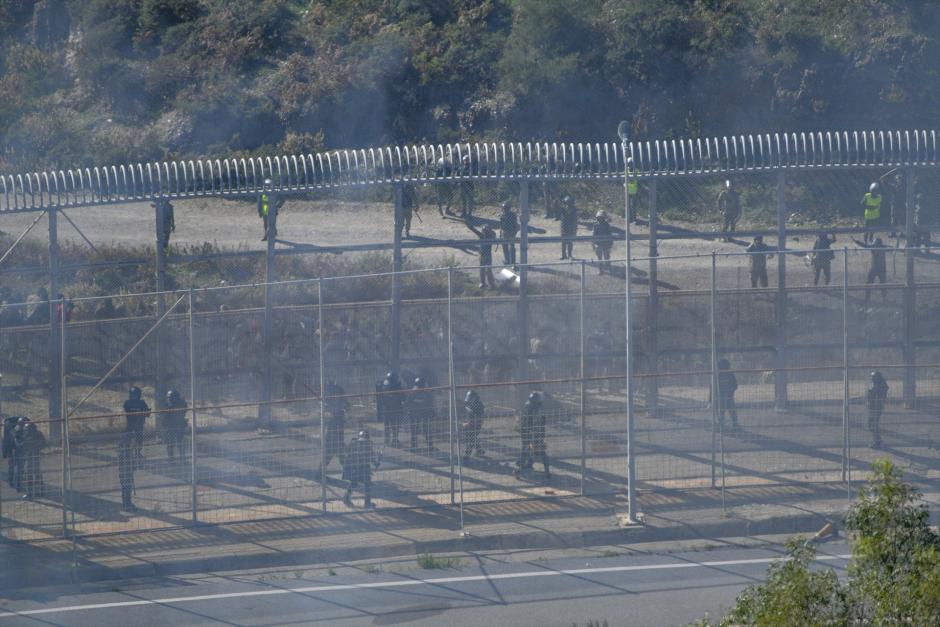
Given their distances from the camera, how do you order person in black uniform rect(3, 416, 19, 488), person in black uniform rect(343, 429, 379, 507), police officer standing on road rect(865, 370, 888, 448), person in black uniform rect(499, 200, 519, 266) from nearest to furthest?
person in black uniform rect(3, 416, 19, 488) → person in black uniform rect(343, 429, 379, 507) → police officer standing on road rect(865, 370, 888, 448) → person in black uniform rect(499, 200, 519, 266)

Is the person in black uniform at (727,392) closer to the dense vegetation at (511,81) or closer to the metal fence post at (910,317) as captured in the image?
the metal fence post at (910,317)

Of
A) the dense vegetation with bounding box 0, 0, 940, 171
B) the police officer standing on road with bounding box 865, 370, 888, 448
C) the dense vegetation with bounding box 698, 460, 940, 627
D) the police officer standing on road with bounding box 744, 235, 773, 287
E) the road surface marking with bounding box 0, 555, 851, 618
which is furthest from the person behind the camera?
the dense vegetation with bounding box 0, 0, 940, 171

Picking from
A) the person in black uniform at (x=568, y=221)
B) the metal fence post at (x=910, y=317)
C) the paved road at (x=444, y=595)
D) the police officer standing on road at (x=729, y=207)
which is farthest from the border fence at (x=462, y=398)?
the police officer standing on road at (x=729, y=207)

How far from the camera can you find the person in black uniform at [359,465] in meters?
14.0

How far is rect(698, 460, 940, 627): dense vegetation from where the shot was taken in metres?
5.13

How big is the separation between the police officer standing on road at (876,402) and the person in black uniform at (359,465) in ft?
20.1

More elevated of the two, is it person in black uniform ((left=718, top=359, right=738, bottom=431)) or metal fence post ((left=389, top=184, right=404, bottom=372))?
metal fence post ((left=389, top=184, right=404, bottom=372))

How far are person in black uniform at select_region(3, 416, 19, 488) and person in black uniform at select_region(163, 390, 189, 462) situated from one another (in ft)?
5.54

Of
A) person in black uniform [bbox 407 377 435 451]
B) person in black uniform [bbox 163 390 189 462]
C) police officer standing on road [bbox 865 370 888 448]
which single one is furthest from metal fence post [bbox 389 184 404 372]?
police officer standing on road [bbox 865 370 888 448]

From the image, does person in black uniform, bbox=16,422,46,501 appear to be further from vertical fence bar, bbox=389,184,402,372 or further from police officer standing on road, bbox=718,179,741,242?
police officer standing on road, bbox=718,179,741,242

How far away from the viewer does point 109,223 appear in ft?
88.5

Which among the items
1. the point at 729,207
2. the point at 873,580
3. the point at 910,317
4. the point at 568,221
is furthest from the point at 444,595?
the point at 729,207

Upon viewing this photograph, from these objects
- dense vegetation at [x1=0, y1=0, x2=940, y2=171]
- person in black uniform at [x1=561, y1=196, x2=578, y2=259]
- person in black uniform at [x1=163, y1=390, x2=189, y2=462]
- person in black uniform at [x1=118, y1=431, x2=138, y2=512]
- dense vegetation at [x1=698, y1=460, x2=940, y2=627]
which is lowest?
person in black uniform at [x1=118, y1=431, x2=138, y2=512]

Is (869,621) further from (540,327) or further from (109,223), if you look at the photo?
(109,223)
